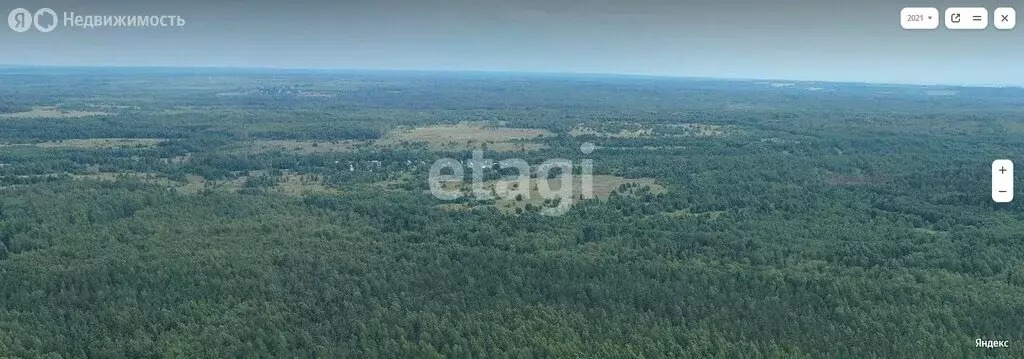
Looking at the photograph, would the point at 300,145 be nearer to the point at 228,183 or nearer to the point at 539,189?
the point at 228,183

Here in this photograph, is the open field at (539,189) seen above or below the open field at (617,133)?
below

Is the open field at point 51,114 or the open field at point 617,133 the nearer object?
the open field at point 617,133

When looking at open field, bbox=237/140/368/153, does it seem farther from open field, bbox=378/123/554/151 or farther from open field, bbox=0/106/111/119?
open field, bbox=0/106/111/119

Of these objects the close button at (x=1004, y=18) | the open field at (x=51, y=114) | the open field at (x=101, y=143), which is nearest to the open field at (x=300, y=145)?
the open field at (x=101, y=143)

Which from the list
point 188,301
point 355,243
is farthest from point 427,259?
point 188,301

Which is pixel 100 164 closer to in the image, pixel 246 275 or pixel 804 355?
pixel 246 275

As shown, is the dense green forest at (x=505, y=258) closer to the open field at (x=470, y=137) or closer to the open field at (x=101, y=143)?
the open field at (x=101, y=143)

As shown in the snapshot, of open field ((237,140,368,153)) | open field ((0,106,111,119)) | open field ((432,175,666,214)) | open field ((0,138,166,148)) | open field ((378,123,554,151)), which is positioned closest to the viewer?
open field ((432,175,666,214))

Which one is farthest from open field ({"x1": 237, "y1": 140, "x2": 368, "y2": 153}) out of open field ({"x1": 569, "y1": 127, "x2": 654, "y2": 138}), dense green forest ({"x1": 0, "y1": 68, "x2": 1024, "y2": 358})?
open field ({"x1": 569, "y1": 127, "x2": 654, "y2": 138})
